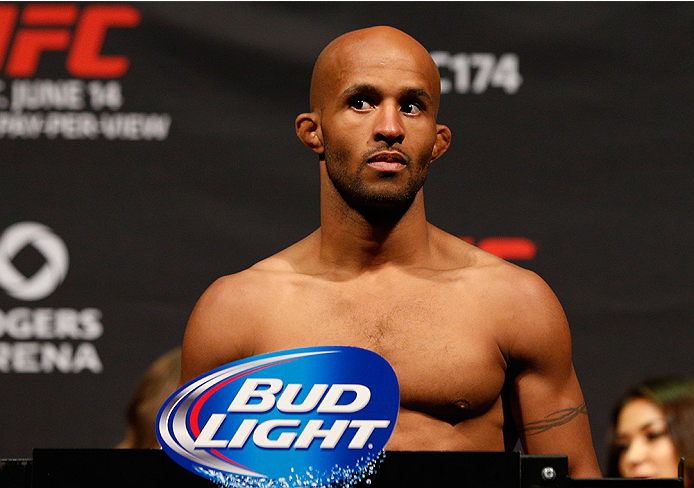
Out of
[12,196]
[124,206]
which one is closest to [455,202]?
[124,206]

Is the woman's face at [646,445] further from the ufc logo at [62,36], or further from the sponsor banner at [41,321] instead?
the ufc logo at [62,36]

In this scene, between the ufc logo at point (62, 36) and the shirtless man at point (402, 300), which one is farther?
the ufc logo at point (62, 36)

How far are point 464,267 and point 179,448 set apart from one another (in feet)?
2.07

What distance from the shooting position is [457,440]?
1288 millimetres

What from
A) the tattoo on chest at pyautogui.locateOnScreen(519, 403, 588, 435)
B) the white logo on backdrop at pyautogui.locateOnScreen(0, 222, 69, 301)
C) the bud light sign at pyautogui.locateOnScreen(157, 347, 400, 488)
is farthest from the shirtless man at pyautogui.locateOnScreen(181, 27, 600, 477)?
the white logo on backdrop at pyautogui.locateOnScreen(0, 222, 69, 301)

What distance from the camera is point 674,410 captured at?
197 cm

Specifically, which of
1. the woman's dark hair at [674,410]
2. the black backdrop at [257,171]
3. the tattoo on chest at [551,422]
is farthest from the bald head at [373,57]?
the black backdrop at [257,171]

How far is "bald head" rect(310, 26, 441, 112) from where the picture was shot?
50.9 inches

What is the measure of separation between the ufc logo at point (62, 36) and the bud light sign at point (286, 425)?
5.85ft

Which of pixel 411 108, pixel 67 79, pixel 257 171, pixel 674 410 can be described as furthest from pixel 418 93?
pixel 67 79

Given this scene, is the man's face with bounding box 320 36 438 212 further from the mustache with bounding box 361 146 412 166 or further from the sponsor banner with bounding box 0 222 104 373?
the sponsor banner with bounding box 0 222 104 373

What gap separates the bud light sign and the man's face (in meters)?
0.38

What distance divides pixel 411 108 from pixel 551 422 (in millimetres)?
524

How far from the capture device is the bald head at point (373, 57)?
1.29 meters
